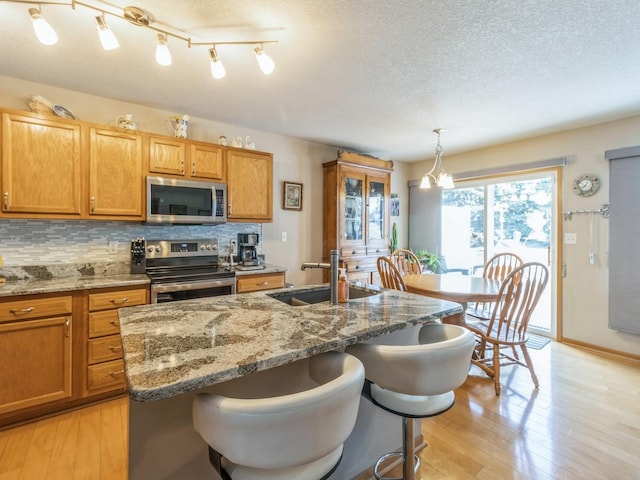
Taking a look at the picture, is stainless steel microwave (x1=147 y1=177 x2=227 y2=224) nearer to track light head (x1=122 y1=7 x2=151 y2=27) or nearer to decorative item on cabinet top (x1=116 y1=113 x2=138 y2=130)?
decorative item on cabinet top (x1=116 y1=113 x2=138 y2=130)

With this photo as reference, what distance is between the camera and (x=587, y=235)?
11.0 feet

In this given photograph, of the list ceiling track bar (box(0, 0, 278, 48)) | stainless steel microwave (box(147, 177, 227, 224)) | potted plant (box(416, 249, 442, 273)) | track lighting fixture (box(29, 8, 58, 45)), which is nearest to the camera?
track lighting fixture (box(29, 8, 58, 45))

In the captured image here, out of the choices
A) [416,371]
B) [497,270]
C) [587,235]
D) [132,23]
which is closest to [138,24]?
[132,23]

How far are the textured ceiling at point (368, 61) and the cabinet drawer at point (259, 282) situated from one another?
1574 mm

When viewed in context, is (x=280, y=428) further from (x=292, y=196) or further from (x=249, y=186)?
(x=292, y=196)

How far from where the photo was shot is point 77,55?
2014 mm

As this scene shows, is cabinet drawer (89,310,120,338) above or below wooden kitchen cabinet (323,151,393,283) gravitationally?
below

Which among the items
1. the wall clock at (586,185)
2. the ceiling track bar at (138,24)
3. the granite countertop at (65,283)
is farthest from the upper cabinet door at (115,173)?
the wall clock at (586,185)

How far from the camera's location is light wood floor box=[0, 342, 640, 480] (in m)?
1.65

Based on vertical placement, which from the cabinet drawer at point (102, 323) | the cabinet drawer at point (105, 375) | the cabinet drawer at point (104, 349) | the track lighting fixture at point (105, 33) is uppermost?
the track lighting fixture at point (105, 33)

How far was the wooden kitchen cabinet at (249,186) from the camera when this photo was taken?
10.0 feet

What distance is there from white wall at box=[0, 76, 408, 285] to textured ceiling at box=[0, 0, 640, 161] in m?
0.13

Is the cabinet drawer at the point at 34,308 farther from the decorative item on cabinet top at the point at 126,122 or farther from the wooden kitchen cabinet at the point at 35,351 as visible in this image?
the decorative item on cabinet top at the point at 126,122

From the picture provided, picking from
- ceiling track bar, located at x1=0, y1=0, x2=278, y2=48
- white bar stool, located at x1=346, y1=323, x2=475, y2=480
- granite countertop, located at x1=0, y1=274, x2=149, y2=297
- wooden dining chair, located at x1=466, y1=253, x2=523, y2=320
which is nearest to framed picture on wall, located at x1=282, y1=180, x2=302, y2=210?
granite countertop, located at x1=0, y1=274, x2=149, y2=297
